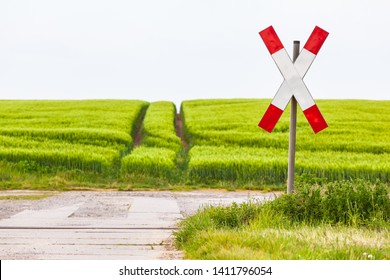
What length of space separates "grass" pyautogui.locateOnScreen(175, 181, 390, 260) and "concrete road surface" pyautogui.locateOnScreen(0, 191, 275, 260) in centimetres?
57

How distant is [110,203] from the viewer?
16031mm

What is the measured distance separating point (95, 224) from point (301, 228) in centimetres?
389

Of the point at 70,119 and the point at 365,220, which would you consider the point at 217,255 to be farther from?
the point at 70,119

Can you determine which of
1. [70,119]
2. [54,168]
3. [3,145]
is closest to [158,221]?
[54,168]

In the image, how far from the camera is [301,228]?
9477mm

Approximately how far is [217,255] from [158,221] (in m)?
5.11

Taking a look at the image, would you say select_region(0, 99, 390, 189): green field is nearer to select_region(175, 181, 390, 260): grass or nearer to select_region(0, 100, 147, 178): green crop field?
select_region(0, 100, 147, 178): green crop field

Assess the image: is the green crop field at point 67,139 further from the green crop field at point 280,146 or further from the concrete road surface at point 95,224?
the concrete road surface at point 95,224

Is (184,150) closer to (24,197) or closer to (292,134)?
(24,197)

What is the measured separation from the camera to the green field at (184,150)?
72.0ft
